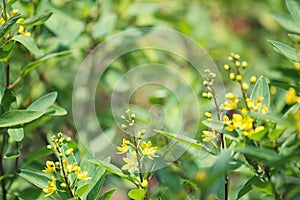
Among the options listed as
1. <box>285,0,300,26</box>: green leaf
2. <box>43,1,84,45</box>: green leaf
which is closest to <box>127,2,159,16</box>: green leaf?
<box>43,1,84,45</box>: green leaf

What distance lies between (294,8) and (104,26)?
2.35 ft

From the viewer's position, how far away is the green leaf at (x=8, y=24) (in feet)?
4.03

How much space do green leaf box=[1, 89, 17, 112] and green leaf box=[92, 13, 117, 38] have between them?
55 centimetres

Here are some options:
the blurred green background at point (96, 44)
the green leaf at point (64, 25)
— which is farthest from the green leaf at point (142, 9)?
the green leaf at point (64, 25)

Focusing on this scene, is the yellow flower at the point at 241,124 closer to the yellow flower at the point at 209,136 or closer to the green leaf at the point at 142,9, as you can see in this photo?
the yellow flower at the point at 209,136

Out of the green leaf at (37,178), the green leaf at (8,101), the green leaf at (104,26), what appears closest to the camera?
the green leaf at (37,178)

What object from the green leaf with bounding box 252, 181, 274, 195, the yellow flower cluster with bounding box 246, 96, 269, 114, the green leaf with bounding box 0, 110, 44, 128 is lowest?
the green leaf with bounding box 252, 181, 274, 195

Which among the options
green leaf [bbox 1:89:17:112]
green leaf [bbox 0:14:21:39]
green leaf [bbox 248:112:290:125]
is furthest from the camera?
green leaf [bbox 1:89:17:112]

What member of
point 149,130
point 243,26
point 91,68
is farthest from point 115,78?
point 243,26

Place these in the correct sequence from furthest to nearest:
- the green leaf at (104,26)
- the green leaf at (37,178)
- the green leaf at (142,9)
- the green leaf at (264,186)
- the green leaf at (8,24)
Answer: the green leaf at (142,9), the green leaf at (104,26), the green leaf at (37,178), the green leaf at (8,24), the green leaf at (264,186)

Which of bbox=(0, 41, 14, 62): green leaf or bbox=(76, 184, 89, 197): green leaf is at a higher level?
bbox=(0, 41, 14, 62): green leaf

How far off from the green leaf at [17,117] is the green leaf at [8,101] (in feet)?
0.23

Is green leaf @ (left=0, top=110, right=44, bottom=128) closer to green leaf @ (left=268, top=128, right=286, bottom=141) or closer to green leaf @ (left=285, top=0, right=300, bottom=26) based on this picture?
green leaf @ (left=268, top=128, right=286, bottom=141)

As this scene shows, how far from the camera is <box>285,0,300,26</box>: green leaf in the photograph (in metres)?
1.50
